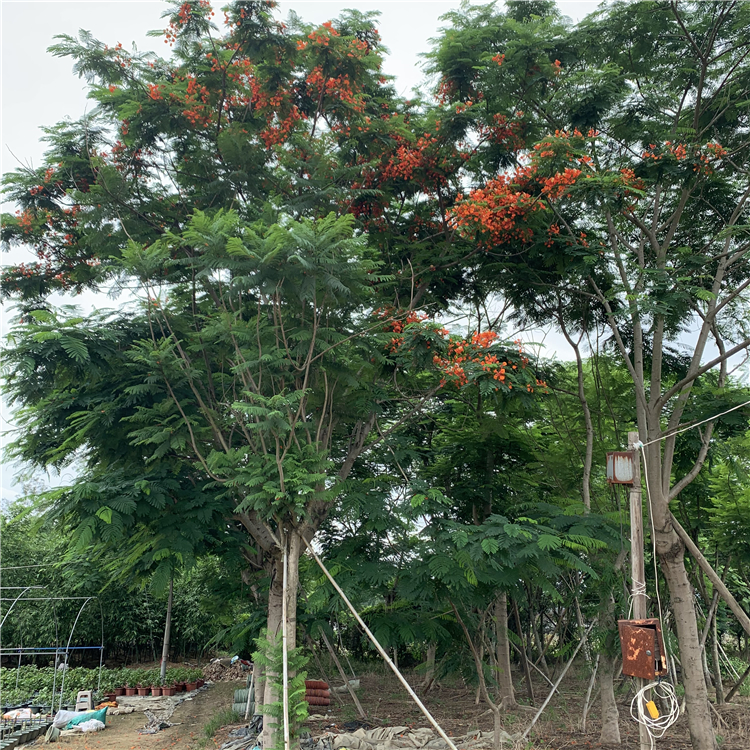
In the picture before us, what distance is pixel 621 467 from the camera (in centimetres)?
480

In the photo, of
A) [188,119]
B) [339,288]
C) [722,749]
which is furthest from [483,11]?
[722,749]

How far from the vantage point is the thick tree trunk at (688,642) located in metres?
6.27

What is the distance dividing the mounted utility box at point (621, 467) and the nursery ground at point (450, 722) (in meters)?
3.74

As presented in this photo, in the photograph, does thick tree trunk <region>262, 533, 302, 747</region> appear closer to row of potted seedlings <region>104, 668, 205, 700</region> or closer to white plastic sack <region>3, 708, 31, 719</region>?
white plastic sack <region>3, 708, 31, 719</region>

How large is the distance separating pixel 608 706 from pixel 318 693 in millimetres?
4671

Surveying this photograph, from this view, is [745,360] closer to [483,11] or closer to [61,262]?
[483,11]

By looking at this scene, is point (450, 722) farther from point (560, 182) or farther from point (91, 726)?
point (560, 182)

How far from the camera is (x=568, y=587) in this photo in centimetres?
782

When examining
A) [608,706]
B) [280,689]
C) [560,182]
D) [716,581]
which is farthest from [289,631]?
[560,182]

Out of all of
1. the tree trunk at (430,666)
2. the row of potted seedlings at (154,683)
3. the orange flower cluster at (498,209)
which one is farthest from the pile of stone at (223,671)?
the orange flower cluster at (498,209)

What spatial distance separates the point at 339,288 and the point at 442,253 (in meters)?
2.52

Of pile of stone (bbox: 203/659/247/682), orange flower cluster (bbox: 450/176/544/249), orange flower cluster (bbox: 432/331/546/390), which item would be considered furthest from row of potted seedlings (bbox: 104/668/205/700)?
orange flower cluster (bbox: 450/176/544/249)

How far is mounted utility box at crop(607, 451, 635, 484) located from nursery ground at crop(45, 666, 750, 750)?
3742 mm

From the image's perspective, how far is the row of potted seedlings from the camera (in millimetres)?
12125
